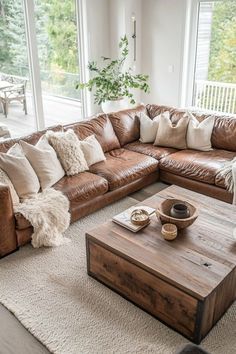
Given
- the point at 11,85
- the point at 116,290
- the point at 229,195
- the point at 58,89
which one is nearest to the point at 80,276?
the point at 116,290

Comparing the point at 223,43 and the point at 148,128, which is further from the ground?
the point at 223,43

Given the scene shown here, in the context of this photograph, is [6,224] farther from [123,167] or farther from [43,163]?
[123,167]

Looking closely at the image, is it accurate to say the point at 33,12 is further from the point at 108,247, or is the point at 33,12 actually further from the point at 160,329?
the point at 160,329

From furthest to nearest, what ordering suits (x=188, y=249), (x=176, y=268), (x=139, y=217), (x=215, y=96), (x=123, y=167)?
(x=215, y=96) < (x=123, y=167) < (x=139, y=217) < (x=188, y=249) < (x=176, y=268)

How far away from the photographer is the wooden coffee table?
6.27 feet

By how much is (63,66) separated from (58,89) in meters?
0.36

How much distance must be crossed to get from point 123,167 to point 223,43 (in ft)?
8.98

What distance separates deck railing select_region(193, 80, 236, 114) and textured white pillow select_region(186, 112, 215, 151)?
1.52 metres

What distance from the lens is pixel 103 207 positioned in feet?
11.2

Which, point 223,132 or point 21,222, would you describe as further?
point 223,132

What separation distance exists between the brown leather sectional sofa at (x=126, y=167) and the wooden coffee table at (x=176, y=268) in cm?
69

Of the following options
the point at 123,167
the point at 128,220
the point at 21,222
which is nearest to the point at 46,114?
the point at 123,167

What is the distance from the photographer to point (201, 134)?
3.87 metres

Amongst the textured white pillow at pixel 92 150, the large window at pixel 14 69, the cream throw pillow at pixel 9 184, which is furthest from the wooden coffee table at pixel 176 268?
the large window at pixel 14 69
